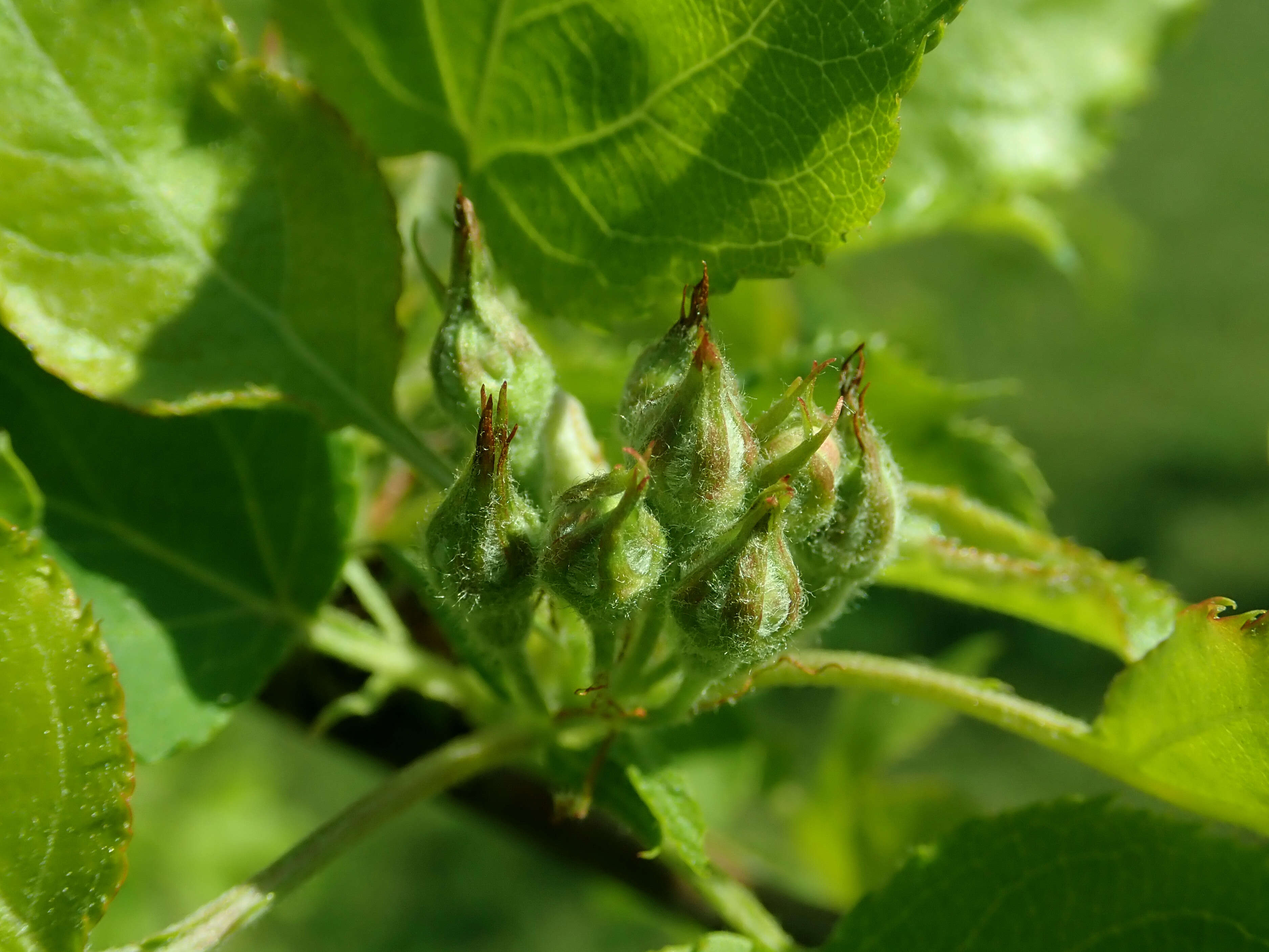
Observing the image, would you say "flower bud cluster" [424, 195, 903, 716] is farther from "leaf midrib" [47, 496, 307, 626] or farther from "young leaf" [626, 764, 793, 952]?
"leaf midrib" [47, 496, 307, 626]

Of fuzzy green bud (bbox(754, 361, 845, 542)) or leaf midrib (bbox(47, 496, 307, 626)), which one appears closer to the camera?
fuzzy green bud (bbox(754, 361, 845, 542))

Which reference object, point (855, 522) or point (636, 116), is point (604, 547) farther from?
point (636, 116)

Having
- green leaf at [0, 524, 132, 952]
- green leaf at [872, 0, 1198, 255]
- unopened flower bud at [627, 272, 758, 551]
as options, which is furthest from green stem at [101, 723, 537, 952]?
green leaf at [872, 0, 1198, 255]

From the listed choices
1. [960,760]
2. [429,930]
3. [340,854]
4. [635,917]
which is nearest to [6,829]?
[340,854]

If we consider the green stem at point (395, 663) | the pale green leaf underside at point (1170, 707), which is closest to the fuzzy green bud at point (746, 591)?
the pale green leaf underside at point (1170, 707)

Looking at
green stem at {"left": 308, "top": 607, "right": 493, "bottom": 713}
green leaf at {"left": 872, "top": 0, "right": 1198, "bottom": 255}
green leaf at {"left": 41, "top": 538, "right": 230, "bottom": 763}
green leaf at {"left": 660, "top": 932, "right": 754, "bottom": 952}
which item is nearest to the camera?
green leaf at {"left": 660, "top": 932, "right": 754, "bottom": 952}

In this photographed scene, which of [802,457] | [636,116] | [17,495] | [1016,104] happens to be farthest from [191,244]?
[1016,104]

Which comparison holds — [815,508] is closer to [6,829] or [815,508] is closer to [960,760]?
[6,829]
